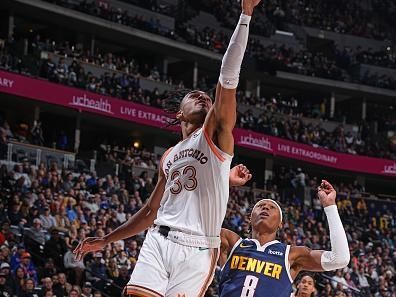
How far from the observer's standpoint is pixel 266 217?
5758 millimetres

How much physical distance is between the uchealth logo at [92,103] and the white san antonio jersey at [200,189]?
68.9 ft

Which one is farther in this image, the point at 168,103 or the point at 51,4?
the point at 51,4

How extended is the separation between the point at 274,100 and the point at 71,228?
20269mm

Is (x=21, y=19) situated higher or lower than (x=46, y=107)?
higher

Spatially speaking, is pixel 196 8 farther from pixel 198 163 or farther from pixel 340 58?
pixel 198 163

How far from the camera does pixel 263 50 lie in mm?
35094

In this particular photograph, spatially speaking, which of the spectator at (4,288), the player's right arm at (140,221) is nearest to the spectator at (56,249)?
the spectator at (4,288)

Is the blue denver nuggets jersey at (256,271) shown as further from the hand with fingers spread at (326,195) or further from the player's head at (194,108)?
the player's head at (194,108)

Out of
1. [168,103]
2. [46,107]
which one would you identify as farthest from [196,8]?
[168,103]

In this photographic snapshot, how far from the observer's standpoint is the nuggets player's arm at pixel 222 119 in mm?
4543

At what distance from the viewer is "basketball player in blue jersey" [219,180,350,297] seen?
5.46m

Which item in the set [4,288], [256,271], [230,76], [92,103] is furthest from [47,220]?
[230,76]

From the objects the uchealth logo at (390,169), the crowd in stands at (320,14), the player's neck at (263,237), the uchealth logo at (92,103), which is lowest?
the player's neck at (263,237)

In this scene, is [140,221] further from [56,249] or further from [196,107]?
[56,249]
